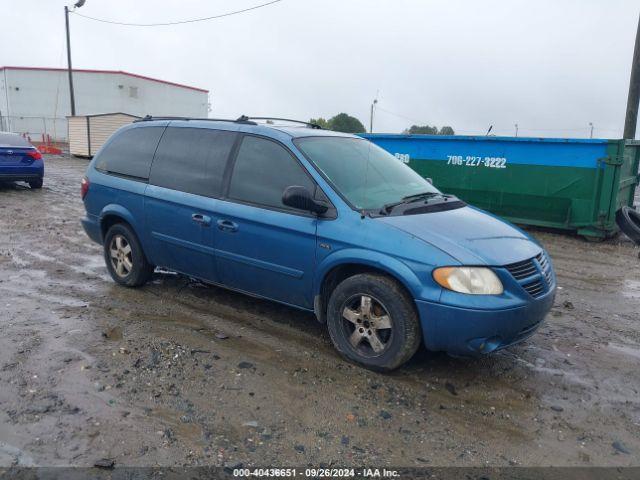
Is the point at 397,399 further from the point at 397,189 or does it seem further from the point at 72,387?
the point at 72,387

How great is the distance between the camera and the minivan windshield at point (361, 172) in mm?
4320

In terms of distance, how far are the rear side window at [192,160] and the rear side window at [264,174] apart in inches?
7.0

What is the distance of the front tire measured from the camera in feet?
12.4

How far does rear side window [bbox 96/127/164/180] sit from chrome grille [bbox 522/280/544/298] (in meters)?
3.68

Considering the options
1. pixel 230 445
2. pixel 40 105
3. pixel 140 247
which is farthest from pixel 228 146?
pixel 40 105

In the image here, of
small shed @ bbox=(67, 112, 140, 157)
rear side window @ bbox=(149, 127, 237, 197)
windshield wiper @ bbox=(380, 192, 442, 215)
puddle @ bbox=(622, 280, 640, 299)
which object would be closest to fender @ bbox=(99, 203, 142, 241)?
rear side window @ bbox=(149, 127, 237, 197)

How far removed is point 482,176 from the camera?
10758mm

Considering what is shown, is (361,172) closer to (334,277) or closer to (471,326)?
(334,277)

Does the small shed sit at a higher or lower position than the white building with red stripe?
lower

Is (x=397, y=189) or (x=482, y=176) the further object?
(x=482, y=176)

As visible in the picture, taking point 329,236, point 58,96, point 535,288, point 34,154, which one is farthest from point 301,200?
point 58,96

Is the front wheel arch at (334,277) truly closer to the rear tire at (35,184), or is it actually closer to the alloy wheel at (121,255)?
the alloy wheel at (121,255)

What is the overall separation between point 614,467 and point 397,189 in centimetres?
254

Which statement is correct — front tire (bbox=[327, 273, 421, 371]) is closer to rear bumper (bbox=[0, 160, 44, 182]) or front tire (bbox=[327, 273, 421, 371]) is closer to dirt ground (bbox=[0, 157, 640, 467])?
dirt ground (bbox=[0, 157, 640, 467])
